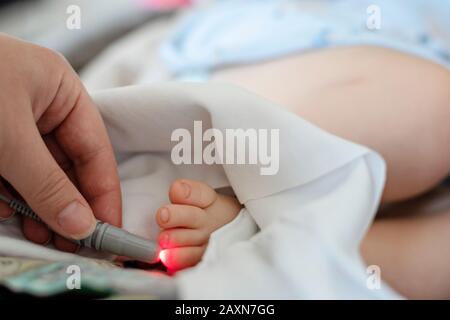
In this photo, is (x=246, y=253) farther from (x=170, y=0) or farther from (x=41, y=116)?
(x=170, y=0)

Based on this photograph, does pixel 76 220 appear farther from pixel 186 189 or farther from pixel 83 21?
pixel 83 21

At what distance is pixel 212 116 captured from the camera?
1.67 feet

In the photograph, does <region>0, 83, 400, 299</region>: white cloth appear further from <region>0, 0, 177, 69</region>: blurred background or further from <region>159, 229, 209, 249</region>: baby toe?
<region>0, 0, 177, 69</region>: blurred background

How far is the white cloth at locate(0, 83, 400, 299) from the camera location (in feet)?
1.33

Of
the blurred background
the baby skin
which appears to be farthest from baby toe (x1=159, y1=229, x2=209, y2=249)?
the blurred background

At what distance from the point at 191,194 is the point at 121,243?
8 cm

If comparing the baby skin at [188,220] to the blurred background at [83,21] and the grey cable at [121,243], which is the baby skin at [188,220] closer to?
the grey cable at [121,243]

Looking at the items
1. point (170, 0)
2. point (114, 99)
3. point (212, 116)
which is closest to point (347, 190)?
point (212, 116)

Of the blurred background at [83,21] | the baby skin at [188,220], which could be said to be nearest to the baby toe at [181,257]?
the baby skin at [188,220]

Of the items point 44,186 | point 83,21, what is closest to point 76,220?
point 44,186

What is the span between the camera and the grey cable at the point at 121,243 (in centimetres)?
47

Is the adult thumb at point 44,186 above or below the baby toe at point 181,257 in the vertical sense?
above

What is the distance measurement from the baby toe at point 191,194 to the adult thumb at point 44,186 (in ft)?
0.26

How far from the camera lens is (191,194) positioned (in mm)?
498
